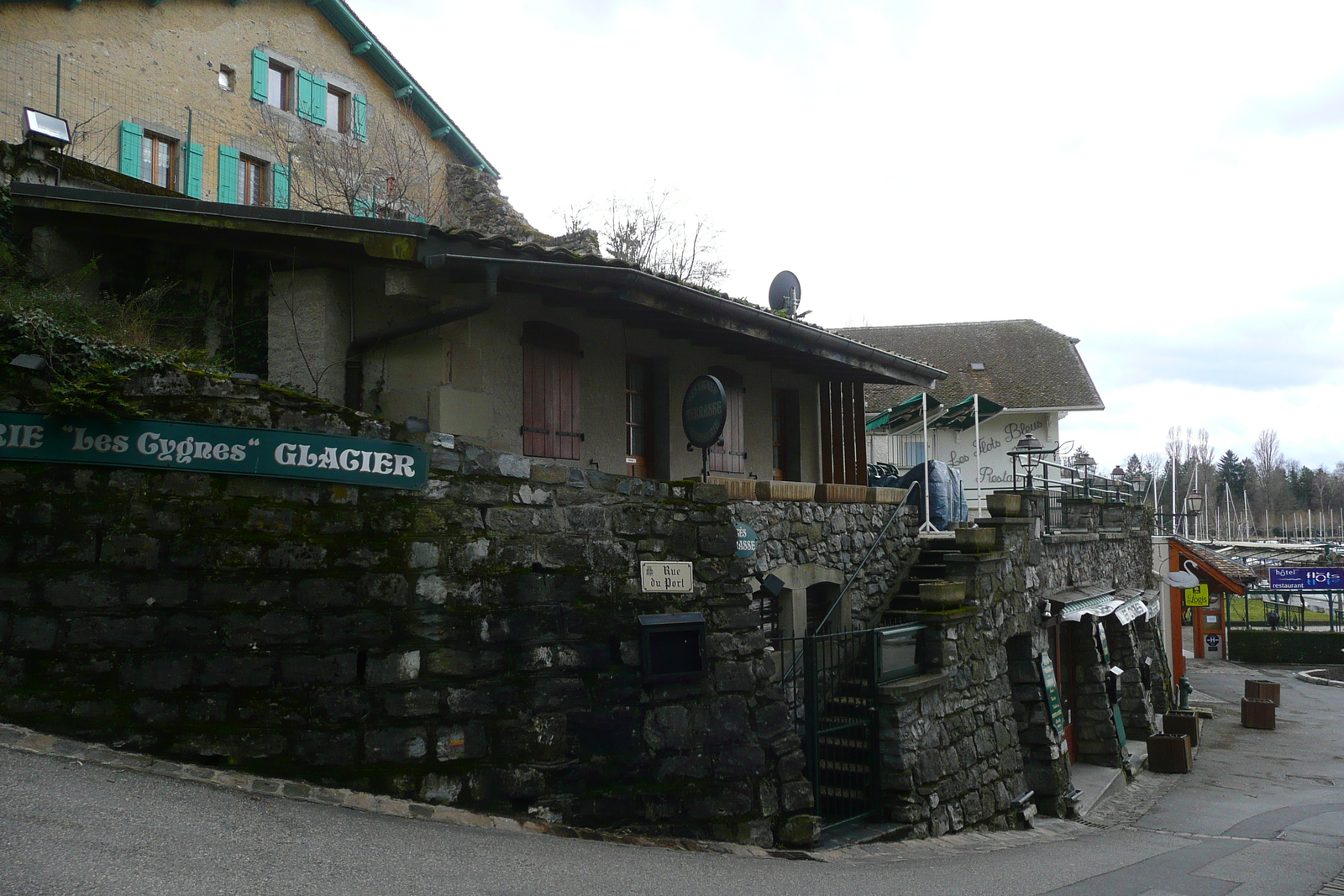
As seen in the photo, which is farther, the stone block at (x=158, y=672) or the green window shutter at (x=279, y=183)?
the green window shutter at (x=279, y=183)

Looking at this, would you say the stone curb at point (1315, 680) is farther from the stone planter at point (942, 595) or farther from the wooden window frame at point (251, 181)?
the wooden window frame at point (251, 181)

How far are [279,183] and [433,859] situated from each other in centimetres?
1732

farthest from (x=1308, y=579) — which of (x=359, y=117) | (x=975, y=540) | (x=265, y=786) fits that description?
(x=265, y=786)

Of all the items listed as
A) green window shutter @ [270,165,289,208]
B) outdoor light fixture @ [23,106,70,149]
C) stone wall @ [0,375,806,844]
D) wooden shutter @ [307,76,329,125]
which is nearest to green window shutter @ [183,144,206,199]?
green window shutter @ [270,165,289,208]

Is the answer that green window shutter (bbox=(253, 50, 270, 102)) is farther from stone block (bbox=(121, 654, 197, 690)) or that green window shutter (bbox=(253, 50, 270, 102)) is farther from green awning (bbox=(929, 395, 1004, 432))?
stone block (bbox=(121, 654, 197, 690))

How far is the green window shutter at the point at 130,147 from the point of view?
1638 centimetres

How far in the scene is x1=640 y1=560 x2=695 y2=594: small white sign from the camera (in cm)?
752

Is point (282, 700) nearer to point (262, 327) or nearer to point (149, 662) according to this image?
point (149, 662)

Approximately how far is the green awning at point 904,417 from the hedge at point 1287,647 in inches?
854

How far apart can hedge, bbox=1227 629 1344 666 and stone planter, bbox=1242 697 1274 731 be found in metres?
14.3

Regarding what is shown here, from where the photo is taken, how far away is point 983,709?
12219mm

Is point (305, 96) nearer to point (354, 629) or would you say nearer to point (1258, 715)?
point (354, 629)

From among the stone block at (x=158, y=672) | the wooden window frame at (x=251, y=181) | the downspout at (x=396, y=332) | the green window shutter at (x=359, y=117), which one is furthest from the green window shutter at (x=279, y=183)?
the stone block at (x=158, y=672)

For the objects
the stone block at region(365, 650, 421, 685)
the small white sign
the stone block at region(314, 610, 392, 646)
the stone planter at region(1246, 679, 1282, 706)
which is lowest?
the stone planter at region(1246, 679, 1282, 706)
